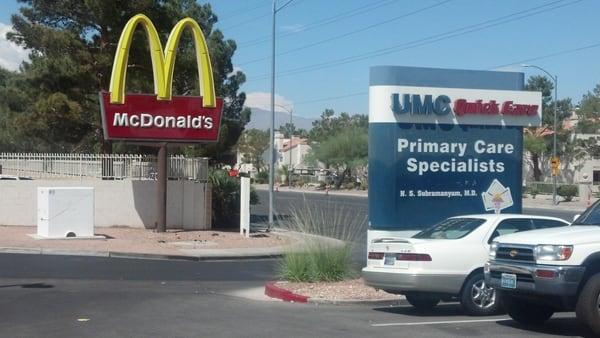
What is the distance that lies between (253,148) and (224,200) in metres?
94.6

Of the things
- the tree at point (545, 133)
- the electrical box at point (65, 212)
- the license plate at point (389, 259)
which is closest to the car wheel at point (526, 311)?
the license plate at point (389, 259)

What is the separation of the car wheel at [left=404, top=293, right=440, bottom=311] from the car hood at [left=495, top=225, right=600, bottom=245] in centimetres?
232

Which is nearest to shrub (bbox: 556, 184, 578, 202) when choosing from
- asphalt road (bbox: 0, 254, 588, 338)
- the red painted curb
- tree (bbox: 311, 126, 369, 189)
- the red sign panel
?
tree (bbox: 311, 126, 369, 189)

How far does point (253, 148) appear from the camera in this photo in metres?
129

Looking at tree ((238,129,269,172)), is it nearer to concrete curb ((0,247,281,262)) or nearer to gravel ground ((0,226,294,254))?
gravel ground ((0,226,294,254))

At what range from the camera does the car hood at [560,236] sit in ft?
35.2

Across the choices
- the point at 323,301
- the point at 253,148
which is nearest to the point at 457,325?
the point at 323,301

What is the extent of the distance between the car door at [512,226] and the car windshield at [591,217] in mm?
1616

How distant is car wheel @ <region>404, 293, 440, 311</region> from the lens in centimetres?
1366

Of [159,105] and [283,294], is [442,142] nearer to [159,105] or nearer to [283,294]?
[283,294]

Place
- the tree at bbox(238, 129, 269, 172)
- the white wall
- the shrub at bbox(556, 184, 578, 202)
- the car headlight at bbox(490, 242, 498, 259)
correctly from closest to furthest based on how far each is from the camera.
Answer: the car headlight at bbox(490, 242, 498, 259)
the white wall
the shrub at bbox(556, 184, 578, 202)
the tree at bbox(238, 129, 269, 172)

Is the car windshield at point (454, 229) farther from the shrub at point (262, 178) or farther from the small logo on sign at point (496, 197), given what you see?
the shrub at point (262, 178)

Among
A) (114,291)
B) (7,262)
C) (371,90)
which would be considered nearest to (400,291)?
(371,90)

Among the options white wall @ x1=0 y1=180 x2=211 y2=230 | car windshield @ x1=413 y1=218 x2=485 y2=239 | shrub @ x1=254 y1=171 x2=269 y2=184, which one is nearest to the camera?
car windshield @ x1=413 y1=218 x2=485 y2=239
